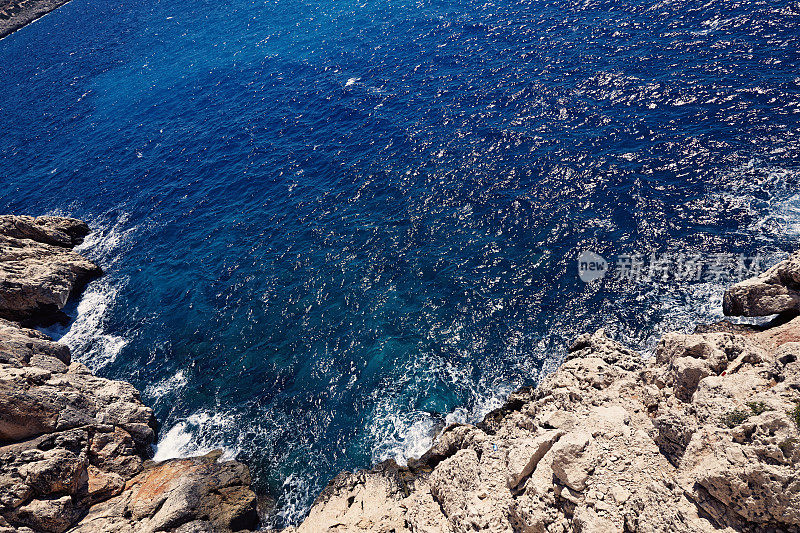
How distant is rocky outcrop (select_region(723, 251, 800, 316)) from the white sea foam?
34092 millimetres

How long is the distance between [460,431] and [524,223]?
19463 mm

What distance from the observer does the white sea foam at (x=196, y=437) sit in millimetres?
30750

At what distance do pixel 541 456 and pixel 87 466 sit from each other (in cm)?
2721

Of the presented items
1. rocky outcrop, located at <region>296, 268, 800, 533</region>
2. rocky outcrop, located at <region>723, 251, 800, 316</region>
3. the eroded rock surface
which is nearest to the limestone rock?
rocky outcrop, located at <region>296, 268, 800, 533</region>

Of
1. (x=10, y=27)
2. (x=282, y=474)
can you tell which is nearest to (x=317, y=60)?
(x=282, y=474)

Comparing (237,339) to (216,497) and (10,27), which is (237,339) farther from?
(10,27)

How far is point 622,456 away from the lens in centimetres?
1895

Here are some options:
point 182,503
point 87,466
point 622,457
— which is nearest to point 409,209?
point 182,503

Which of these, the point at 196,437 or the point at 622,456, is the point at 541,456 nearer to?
the point at 622,456

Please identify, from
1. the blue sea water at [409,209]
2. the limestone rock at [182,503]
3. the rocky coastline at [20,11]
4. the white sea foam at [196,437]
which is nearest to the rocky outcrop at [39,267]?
the blue sea water at [409,209]

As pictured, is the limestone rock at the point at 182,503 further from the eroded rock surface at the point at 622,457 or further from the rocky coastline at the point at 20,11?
the rocky coastline at the point at 20,11

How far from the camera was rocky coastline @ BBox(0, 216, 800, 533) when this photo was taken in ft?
55.6

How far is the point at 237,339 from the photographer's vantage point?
3691 cm

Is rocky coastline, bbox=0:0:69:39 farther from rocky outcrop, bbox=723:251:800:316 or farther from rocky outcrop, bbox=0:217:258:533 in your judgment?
rocky outcrop, bbox=723:251:800:316
